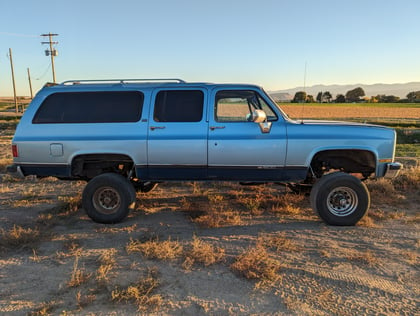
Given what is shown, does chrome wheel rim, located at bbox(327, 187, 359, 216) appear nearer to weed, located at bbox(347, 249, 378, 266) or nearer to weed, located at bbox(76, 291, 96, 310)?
weed, located at bbox(347, 249, 378, 266)

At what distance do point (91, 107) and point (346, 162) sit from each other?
4.14 metres

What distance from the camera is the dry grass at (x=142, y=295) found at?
2.99 metres

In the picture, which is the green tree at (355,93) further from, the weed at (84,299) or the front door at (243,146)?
the weed at (84,299)

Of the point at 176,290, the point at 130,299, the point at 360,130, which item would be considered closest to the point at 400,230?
the point at 360,130

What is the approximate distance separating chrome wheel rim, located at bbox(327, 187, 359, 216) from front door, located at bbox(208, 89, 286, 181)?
0.87 metres

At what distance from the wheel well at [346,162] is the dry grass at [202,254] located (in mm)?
2173

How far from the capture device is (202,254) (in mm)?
3916

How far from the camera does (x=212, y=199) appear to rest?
628 cm

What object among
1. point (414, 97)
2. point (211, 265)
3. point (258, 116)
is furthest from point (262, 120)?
→ point (414, 97)

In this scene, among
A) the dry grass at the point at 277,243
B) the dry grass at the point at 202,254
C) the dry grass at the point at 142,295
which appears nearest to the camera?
the dry grass at the point at 142,295

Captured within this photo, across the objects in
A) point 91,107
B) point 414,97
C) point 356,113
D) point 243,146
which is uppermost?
point 414,97

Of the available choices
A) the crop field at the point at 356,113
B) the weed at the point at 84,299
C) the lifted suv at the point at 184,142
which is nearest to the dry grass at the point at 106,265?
the weed at the point at 84,299

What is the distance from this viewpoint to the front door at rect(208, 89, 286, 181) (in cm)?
485

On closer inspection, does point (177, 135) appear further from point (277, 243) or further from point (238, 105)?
point (277, 243)
